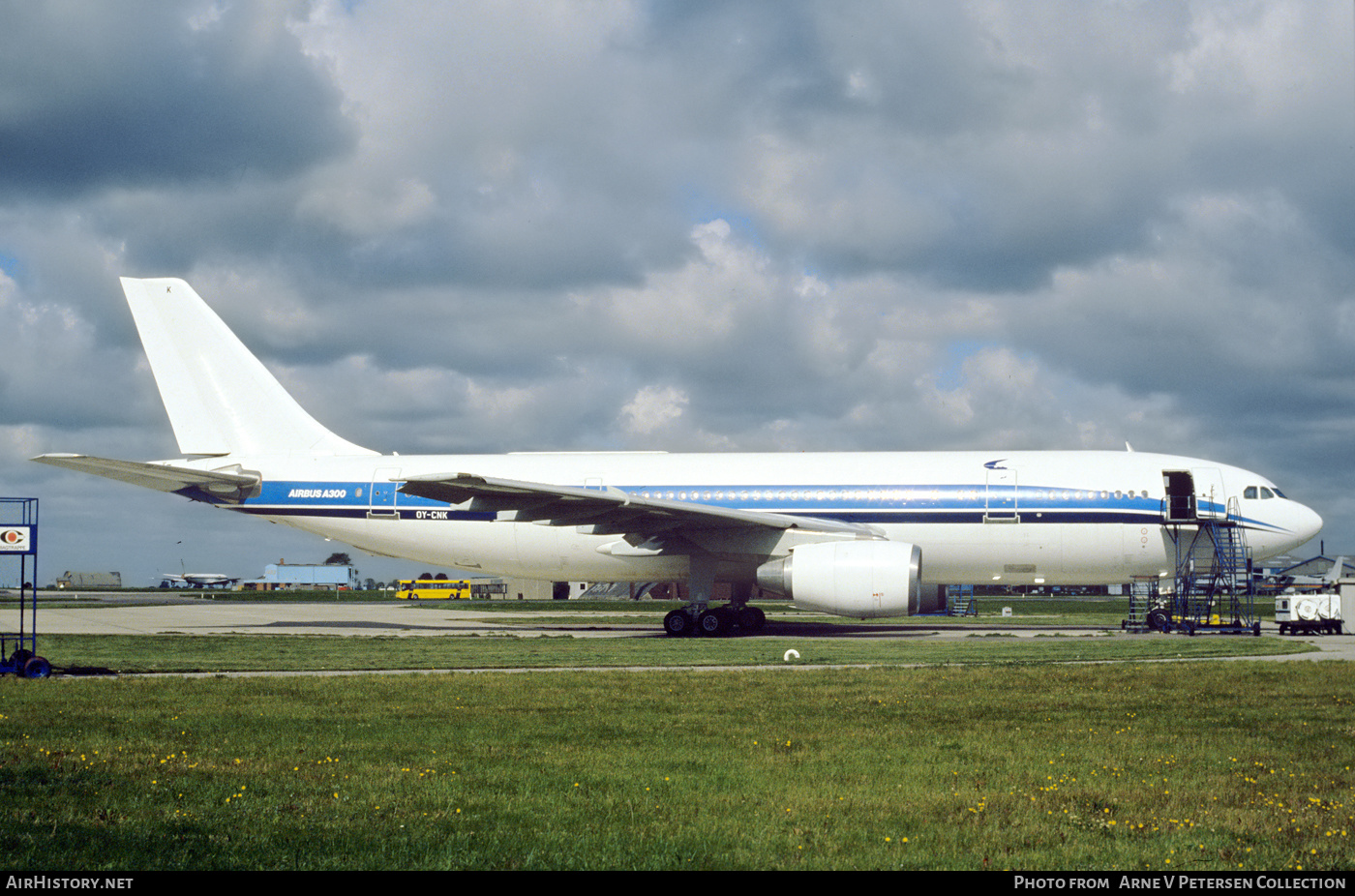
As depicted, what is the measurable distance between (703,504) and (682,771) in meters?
17.7

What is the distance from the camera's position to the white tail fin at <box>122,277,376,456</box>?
28.1 meters

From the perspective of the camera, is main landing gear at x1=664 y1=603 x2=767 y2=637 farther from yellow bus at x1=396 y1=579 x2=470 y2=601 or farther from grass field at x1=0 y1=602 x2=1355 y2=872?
yellow bus at x1=396 y1=579 x2=470 y2=601

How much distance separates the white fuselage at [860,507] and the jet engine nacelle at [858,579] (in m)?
1.74

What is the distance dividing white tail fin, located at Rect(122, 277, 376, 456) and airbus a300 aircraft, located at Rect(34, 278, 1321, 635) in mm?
42

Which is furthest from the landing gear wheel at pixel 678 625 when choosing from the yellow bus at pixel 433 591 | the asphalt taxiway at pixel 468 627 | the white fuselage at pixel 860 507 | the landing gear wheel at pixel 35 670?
the yellow bus at pixel 433 591

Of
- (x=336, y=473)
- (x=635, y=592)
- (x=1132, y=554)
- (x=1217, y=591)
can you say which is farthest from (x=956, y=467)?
(x=635, y=592)

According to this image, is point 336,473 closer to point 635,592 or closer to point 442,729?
point 442,729

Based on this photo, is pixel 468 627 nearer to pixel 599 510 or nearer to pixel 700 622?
pixel 700 622

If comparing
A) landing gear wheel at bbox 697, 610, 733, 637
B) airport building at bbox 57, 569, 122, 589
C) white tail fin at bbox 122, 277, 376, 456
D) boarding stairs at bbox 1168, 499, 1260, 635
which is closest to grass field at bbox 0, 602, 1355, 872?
landing gear wheel at bbox 697, 610, 733, 637

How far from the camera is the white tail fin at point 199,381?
92.1 feet

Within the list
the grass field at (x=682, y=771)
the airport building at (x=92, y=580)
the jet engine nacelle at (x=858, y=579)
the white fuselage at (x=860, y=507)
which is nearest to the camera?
the grass field at (x=682, y=771)

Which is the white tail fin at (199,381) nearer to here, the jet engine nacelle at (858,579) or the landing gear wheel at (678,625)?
the landing gear wheel at (678,625)

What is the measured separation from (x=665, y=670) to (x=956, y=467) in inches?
458
